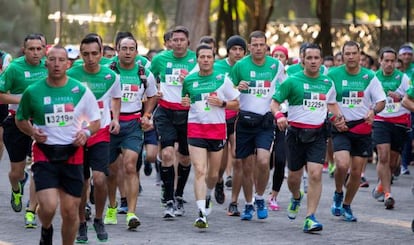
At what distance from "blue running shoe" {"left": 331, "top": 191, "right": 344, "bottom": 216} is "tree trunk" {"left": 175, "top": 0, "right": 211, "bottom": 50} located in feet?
39.7

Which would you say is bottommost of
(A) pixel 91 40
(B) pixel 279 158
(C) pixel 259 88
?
(B) pixel 279 158

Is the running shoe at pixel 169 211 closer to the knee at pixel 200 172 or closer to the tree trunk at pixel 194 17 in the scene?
the knee at pixel 200 172

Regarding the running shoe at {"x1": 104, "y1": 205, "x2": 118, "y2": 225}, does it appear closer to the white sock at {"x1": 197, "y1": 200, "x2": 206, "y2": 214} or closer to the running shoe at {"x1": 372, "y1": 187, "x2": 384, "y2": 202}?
the white sock at {"x1": 197, "y1": 200, "x2": 206, "y2": 214}

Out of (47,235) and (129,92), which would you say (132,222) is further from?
(47,235)

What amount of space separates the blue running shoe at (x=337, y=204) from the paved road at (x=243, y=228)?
101mm

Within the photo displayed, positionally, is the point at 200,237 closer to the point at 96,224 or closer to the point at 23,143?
the point at 96,224

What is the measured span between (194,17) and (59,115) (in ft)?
54.1

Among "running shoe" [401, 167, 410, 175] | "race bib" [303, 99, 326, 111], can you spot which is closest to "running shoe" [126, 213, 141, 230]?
"race bib" [303, 99, 326, 111]

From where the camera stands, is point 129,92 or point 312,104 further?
point 129,92

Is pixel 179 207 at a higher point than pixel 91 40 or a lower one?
lower

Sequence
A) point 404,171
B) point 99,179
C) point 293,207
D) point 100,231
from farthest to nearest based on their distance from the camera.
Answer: point 404,171, point 293,207, point 100,231, point 99,179

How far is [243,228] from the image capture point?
1447cm

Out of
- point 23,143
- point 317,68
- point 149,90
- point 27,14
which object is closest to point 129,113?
point 149,90

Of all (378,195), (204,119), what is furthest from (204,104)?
(378,195)
